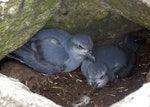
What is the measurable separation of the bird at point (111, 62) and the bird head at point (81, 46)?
9 cm

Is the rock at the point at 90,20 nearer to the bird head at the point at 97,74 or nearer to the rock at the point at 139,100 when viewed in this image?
the bird head at the point at 97,74

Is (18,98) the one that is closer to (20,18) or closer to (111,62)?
(20,18)

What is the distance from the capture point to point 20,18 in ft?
15.2

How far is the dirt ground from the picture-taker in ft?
16.6

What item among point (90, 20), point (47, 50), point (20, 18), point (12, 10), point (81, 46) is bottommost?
point (81, 46)

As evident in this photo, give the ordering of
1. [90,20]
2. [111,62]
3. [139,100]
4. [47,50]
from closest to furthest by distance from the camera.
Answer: [139,100]
[47,50]
[90,20]
[111,62]

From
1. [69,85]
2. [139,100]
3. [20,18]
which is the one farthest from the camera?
[69,85]

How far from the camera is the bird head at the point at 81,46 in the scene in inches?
218

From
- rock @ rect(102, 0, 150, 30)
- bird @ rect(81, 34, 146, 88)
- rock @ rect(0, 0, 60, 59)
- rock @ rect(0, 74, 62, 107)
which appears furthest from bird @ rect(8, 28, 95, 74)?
rock @ rect(0, 74, 62, 107)

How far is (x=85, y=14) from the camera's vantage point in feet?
18.1

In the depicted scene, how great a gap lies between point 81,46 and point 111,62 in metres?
0.44

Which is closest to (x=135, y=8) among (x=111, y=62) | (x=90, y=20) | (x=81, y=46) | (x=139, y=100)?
(x=90, y=20)

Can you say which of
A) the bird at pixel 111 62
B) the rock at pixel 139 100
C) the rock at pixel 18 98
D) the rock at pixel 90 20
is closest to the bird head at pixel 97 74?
the bird at pixel 111 62

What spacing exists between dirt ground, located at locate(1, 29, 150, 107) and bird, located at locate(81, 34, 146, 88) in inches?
4.0
